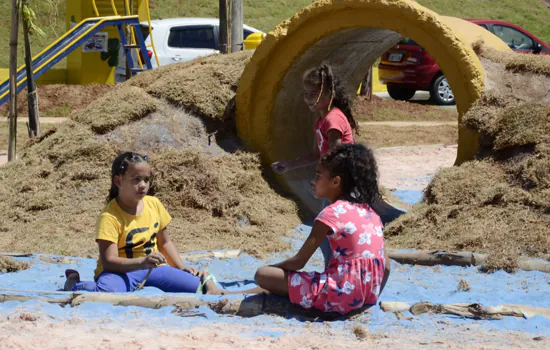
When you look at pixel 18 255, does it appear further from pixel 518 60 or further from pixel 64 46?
pixel 64 46

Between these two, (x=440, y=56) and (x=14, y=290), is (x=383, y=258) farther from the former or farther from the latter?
(x=440, y=56)

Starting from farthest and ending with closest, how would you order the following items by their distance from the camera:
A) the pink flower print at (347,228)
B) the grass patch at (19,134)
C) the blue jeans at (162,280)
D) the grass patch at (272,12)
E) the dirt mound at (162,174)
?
the grass patch at (272,12), the grass patch at (19,134), the dirt mound at (162,174), the blue jeans at (162,280), the pink flower print at (347,228)

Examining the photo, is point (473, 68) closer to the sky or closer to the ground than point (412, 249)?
closer to the sky

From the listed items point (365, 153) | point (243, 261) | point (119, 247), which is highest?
point (365, 153)

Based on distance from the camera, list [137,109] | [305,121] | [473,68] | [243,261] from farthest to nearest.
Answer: [305,121], [137,109], [473,68], [243,261]

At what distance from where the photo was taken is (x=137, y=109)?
302 inches

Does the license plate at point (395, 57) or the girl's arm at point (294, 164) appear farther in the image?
the license plate at point (395, 57)

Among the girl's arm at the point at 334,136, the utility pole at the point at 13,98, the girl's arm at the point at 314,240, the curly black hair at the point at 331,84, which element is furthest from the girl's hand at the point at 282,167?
the utility pole at the point at 13,98

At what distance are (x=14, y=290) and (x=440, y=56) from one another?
4.31 metres

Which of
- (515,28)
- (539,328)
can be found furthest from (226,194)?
(515,28)

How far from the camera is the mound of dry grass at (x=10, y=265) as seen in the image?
5.18 m

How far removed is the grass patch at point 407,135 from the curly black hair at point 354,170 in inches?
306

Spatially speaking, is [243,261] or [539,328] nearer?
[539,328]

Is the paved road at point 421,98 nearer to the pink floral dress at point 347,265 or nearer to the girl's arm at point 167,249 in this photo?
the girl's arm at point 167,249
